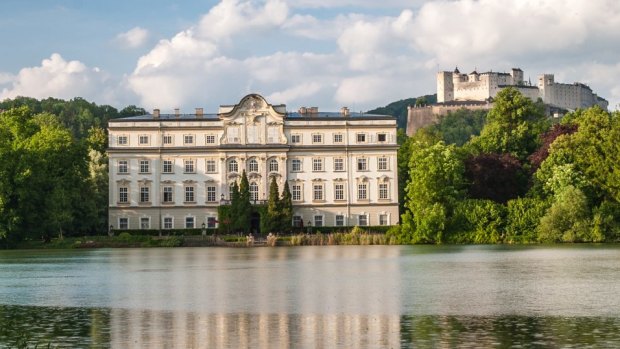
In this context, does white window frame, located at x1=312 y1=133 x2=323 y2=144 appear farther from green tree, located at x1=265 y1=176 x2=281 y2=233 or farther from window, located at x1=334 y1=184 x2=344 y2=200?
green tree, located at x1=265 y1=176 x2=281 y2=233

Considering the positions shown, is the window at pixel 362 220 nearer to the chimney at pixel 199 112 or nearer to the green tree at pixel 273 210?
the green tree at pixel 273 210

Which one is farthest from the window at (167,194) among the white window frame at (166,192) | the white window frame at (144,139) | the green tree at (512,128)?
the green tree at (512,128)

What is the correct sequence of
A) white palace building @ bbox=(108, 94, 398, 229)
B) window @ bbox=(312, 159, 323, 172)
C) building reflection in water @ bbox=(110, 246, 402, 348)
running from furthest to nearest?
window @ bbox=(312, 159, 323, 172) < white palace building @ bbox=(108, 94, 398, 229) < building reflection in water @ bbox=(110, 246, 402, 348)

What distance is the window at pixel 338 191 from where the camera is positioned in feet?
284

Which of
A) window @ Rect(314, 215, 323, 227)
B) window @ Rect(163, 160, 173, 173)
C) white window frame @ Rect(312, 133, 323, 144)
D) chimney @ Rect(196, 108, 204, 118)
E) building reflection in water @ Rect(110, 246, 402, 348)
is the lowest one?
building reflection in water @ Rect(110, 246, 402, 348)

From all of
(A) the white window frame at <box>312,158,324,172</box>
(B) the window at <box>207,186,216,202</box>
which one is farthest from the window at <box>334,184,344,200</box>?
(B) the window at <box>207,186,216,202</box>

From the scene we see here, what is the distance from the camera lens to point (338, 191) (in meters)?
86.6

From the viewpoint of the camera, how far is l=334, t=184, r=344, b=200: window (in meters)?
86.4

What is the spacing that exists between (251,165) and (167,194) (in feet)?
23.5

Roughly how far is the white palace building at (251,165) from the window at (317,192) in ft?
0.27

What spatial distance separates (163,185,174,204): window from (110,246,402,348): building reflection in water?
39.7m

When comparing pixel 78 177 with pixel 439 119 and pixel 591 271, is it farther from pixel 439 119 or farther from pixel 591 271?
pixel 439 119

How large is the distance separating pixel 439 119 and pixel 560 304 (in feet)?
518

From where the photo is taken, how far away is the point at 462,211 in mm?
71500
